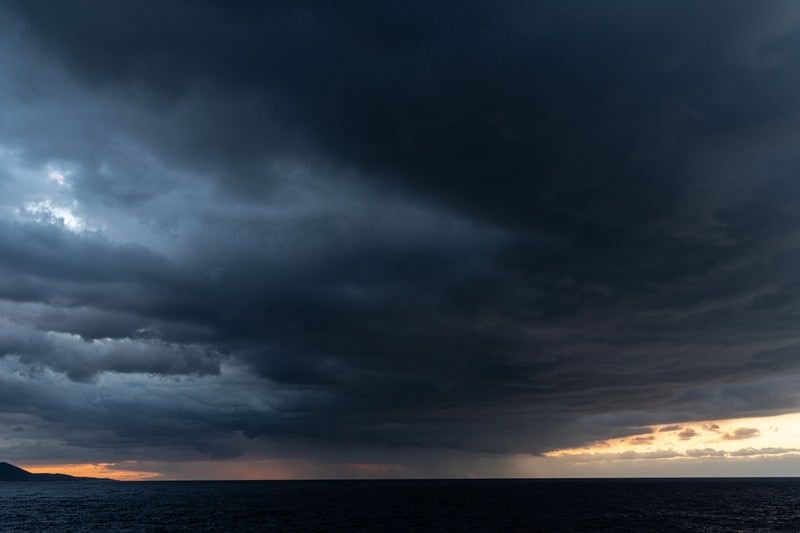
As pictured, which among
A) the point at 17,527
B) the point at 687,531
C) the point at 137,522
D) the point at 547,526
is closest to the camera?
the point at 687,531

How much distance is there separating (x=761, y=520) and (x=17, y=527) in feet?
537

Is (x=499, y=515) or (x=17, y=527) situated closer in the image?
(x=17, y=527)

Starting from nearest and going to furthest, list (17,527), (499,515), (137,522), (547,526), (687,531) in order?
(687,531), (547,526), (17,527), (137,522), (499,515)

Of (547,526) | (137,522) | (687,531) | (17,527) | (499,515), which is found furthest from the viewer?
(499,515)

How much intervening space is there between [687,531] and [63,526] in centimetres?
13100

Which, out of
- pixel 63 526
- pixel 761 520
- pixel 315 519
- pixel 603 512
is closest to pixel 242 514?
pixel 315 519

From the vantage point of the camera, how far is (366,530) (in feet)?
358

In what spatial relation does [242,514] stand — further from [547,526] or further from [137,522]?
[547,526]

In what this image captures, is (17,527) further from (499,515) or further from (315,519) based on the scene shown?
(499,515)

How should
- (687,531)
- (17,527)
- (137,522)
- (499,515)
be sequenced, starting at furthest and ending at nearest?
(499,515) → (137,522) → (17,527) → (687,531)

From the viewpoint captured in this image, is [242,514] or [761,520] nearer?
[761,520]

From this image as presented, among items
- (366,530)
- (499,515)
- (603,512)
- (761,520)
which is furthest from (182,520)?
(761,520)

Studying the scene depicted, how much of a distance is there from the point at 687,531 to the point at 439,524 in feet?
163

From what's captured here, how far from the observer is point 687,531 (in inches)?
4038
